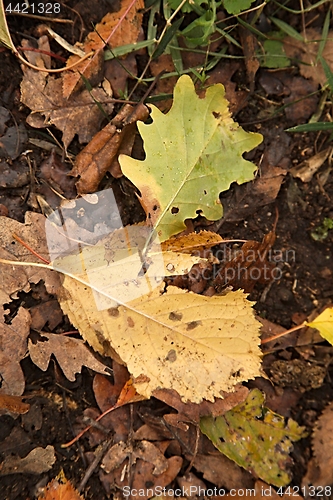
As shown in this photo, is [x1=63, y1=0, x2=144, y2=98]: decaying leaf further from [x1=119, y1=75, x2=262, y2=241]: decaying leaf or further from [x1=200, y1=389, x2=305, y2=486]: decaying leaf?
[x1=200, y1=389, x2=305, y2=486]: decaying leaf

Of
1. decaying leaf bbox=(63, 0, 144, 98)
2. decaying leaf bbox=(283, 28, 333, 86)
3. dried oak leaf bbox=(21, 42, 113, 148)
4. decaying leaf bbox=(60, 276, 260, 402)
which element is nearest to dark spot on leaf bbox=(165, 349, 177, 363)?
decaying leaf bbox=(60, 276, 260, 402)

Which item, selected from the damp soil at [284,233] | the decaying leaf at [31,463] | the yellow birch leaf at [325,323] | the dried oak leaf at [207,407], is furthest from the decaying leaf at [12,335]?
the yellow birch leaf at [325,323]

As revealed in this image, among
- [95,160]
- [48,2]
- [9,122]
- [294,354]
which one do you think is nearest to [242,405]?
[294,354]

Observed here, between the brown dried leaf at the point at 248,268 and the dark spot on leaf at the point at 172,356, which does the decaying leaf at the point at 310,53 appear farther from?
the dark spot on leaf at the point at 172,356

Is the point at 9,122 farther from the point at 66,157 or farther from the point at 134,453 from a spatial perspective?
the point at 134,453

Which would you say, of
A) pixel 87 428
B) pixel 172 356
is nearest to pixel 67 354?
pixel 87 428

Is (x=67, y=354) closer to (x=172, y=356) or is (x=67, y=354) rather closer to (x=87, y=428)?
(x=87, y=428)
